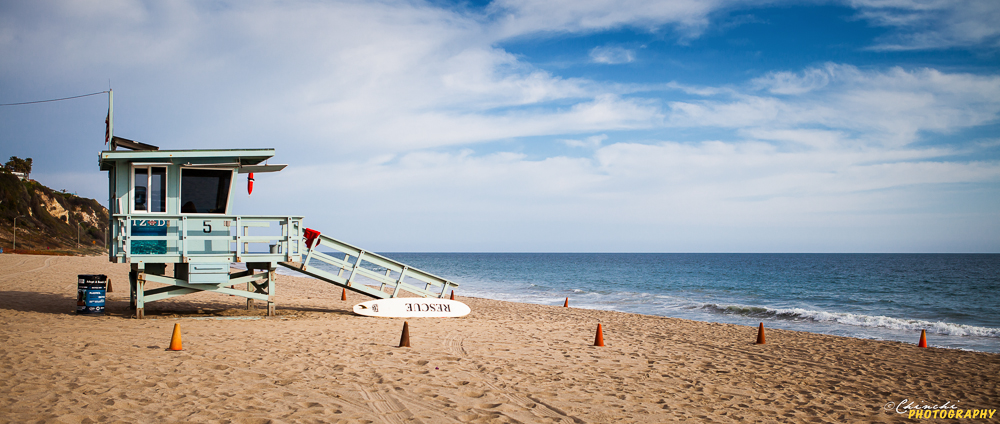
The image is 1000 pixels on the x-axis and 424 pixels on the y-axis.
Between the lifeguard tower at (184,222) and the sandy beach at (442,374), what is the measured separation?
1.09 meters

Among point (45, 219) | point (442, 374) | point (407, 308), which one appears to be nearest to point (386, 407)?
point (442, 374)

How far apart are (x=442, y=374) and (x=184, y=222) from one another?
8482mm

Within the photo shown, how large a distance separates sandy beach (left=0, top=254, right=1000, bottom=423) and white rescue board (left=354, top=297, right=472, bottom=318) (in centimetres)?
106

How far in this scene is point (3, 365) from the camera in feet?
24.3

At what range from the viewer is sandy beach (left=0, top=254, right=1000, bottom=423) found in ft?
20.4

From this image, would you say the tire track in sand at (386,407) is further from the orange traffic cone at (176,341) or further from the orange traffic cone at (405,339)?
the orange traffic cone at (176,341)

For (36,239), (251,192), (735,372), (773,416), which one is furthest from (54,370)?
(36,239)

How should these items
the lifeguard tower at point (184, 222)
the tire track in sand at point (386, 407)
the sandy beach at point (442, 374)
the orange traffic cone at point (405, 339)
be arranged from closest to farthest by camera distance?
the tire track in sand at point (386, 407) < the sandy beach at point (442, 374) < the orange traffic cone at point (405, 339) < the lifeguard tower at point (184, 222)

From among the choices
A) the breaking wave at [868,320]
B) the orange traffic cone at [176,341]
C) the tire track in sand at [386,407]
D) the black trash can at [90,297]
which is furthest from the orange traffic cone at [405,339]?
the breaking wave at [868,320]

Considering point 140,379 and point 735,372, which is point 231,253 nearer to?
point 140,379

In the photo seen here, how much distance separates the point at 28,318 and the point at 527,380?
11626mm

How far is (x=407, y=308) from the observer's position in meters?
14.8

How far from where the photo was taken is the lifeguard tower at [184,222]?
12.5m

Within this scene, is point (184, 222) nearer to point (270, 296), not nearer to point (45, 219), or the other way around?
point (270, 296)
